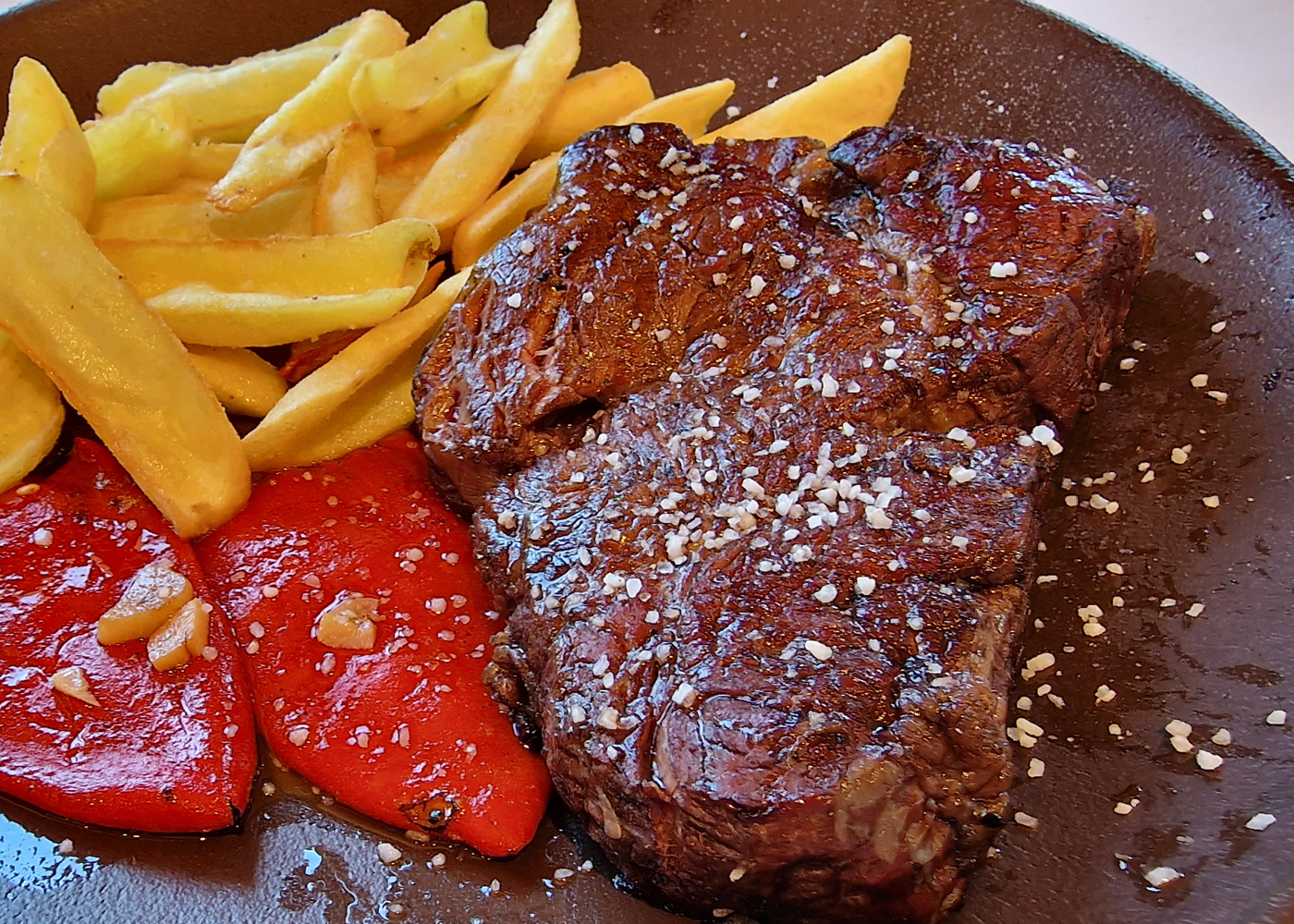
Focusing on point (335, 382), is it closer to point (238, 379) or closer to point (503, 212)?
point (238, 379)

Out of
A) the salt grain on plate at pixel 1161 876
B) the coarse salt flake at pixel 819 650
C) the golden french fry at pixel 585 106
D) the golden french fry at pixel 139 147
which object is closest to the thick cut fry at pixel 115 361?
the golden french fry at pixel 139 147

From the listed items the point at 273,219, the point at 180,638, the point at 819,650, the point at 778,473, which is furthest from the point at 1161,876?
the point at 273,219

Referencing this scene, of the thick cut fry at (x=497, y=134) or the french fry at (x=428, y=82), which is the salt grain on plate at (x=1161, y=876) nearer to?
the thick cut fry at (x=497, y=134)

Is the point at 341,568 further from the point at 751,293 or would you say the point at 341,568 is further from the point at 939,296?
the point at 939,296

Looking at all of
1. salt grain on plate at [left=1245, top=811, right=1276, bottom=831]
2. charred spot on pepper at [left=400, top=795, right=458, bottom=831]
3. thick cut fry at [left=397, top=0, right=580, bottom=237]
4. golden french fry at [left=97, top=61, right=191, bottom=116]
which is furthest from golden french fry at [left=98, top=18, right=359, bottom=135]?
salt grain on plate at [left=1245, top=811, right=1276, bottom=831]

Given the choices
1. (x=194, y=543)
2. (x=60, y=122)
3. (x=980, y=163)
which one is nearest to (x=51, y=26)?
(x=60, y=122)

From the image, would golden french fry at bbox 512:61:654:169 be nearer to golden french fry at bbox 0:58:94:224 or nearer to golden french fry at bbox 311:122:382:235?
golden french fry at bbox 311:122:382:235
